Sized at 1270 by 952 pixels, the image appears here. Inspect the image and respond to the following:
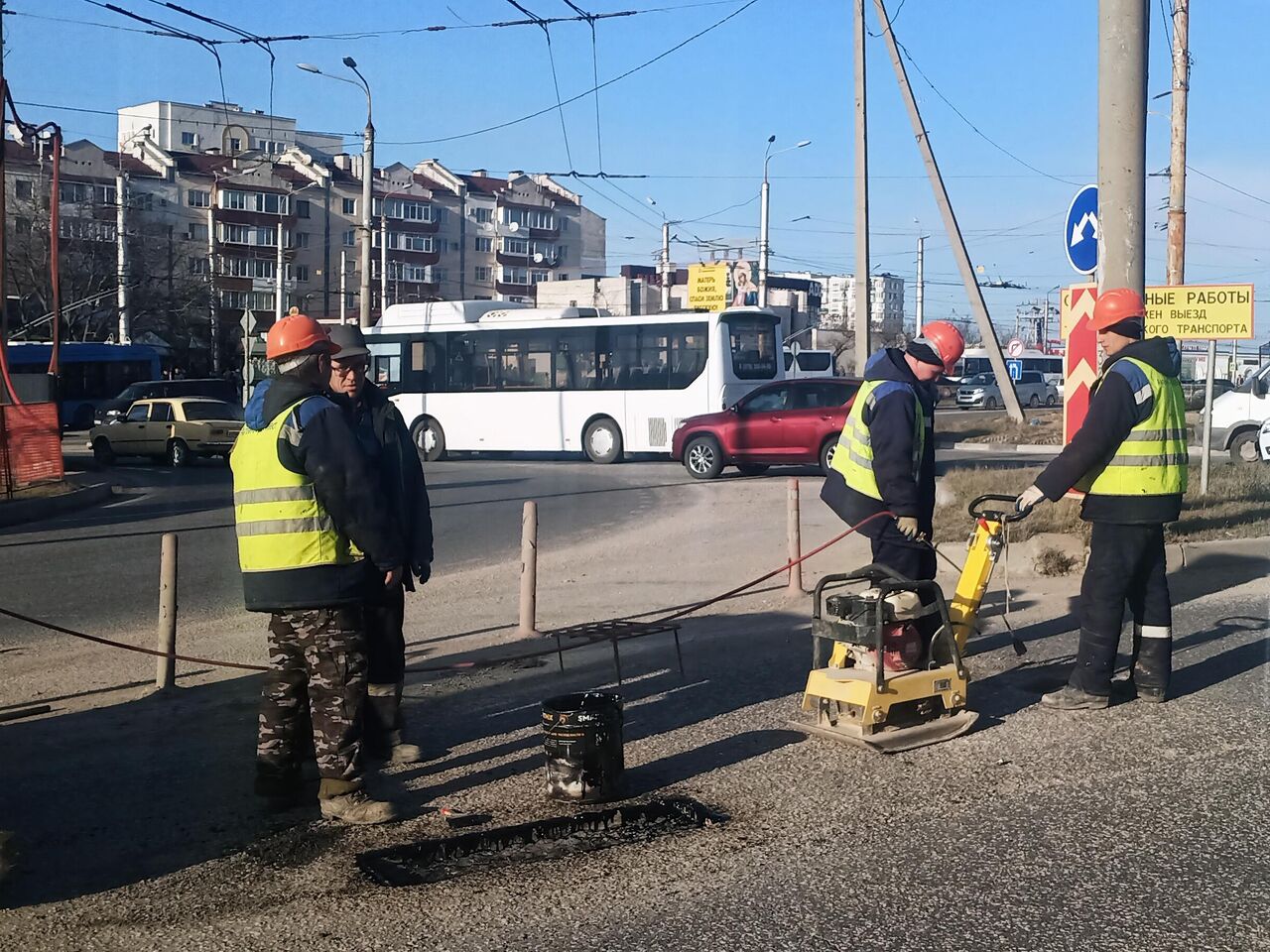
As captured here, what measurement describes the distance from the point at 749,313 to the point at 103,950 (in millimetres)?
24100

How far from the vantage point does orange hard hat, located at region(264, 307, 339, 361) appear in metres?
5.51

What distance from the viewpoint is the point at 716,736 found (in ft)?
21.7

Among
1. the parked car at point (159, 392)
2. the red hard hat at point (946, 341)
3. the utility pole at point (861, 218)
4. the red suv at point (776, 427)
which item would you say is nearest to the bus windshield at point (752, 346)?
the utility pole at point (861, 218)

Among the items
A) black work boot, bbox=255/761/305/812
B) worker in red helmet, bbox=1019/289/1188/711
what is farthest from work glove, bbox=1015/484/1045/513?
black work boot, bbox=255/761/305/812

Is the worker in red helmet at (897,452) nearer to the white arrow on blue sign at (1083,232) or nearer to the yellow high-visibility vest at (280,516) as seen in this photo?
the yellow high-visibility vest at (280,516)

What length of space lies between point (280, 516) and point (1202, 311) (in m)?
13.2

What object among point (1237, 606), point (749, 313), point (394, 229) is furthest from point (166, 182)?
point (1237, 606)

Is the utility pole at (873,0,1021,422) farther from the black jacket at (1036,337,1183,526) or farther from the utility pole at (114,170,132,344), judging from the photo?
the utility pole at (114,170,132,344)

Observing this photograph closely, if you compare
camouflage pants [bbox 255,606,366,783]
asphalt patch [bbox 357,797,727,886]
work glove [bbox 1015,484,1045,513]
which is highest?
work glove [bbox 1015,484,1045,513]

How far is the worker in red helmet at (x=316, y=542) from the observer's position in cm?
529

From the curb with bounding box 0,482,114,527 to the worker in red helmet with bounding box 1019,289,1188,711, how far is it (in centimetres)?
1609

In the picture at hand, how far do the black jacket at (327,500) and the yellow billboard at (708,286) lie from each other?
3857 cm

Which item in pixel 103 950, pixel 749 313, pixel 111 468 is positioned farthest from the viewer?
pixel 111 468

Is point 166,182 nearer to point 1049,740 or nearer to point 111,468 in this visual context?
point 111,468
